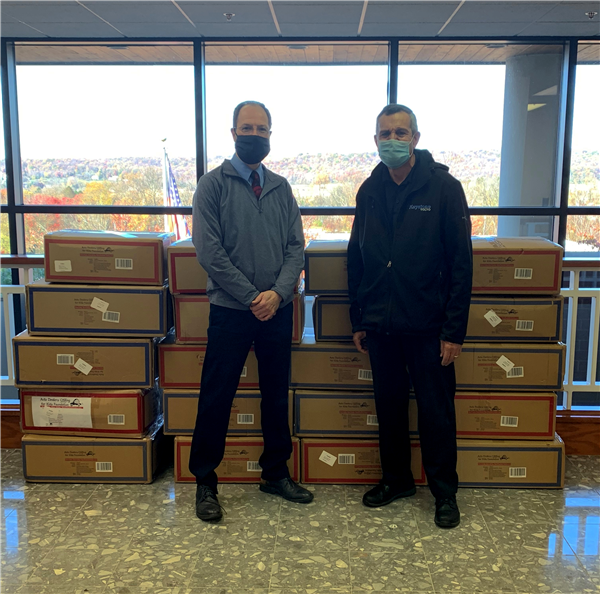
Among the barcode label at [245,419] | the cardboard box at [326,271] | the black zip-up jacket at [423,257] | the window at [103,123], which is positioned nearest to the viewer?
the black zip-up jacket at [423,257]

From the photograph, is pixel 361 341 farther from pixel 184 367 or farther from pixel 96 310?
pixel 96 310

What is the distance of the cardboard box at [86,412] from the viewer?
8.48 feet

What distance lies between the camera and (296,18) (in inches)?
135

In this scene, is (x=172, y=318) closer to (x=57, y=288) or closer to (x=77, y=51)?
(x=57, y=288)

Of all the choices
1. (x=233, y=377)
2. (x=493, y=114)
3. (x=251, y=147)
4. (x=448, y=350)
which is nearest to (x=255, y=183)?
(x=251, y=147)

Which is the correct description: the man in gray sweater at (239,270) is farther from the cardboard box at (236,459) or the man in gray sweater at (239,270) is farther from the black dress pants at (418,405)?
the black dress pants at (418,405)

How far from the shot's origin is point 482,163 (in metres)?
4.13

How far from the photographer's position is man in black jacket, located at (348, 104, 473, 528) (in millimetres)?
2150

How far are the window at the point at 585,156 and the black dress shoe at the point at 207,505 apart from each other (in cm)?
306

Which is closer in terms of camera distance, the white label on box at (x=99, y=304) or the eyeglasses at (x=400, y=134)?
the eyeglasses at (x=400, y=134)

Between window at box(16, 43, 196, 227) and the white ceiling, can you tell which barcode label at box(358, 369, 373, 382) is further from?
window at box(16, 43, 196, 227)

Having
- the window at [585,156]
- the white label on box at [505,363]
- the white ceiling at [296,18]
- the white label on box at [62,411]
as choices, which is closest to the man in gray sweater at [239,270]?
the white label on box at [62,411]

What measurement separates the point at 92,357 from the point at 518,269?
73.9 inches

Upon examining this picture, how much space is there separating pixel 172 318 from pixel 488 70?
2861mm
